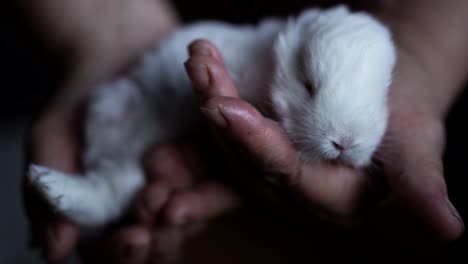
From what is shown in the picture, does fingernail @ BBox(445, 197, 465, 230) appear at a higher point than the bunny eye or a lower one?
lower

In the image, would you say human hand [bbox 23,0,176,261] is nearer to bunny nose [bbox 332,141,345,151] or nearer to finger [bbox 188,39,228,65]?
finger [bbox 188,39,228,65]

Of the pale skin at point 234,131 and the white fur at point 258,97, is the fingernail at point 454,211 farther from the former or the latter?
the white fur at point 258,97

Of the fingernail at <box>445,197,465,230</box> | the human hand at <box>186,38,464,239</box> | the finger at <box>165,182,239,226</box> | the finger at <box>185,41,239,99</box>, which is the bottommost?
the finger at <box>165,182,239,226</box>

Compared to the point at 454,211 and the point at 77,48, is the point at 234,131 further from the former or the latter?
the point at 77,48

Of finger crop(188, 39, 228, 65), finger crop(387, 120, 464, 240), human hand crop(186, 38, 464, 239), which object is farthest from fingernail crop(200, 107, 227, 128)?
finger crop(387, 120, 464, 240)

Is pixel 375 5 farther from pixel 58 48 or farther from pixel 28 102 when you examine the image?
pixel 28 102

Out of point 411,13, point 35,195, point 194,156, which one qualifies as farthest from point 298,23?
point 35,195

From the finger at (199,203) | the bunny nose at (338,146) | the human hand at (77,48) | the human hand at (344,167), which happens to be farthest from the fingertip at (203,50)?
the human hand at (77,48)
